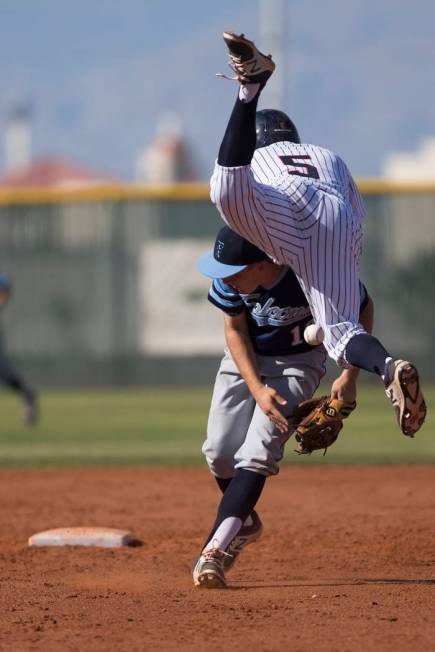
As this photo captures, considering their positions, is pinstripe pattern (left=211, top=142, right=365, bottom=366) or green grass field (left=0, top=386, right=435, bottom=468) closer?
pinstripe pattern (left=211, top=142, right=365, bottom=366)

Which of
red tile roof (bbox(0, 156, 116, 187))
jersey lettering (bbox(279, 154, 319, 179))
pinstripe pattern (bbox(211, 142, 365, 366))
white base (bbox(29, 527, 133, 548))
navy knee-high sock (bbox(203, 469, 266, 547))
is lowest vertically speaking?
red tile roof (bbox(0, 156, 116, 187))

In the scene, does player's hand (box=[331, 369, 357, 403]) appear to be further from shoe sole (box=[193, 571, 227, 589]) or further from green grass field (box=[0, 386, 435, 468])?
green grass field (box=[0, 386, 435, 468])

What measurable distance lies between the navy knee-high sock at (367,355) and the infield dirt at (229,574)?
2.55ft

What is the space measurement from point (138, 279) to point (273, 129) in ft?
42.4

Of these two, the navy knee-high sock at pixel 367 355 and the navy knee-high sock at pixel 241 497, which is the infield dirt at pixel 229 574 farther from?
the navy knee-high sock at pixel 367 355

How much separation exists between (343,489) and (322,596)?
3.14 metres

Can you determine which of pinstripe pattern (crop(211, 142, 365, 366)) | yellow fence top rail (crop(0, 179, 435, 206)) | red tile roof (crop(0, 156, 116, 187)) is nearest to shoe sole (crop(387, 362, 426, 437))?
pinstripe pattern (crop(211, 142, 365, 366))

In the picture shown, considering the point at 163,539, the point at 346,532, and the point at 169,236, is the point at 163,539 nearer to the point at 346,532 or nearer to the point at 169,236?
the point at 346,532

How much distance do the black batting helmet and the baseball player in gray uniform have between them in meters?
0.40

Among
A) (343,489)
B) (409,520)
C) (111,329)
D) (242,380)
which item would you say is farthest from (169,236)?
(242,380)

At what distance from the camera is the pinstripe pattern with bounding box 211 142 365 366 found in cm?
411

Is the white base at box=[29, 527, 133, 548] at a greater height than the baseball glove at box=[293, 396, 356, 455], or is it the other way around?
the baseball glove at box=[293, 396, 356, 455]

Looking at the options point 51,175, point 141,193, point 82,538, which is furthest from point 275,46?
point 51,175

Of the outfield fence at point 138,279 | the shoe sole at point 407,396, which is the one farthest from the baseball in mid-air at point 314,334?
the outfield fence at point 138,279
